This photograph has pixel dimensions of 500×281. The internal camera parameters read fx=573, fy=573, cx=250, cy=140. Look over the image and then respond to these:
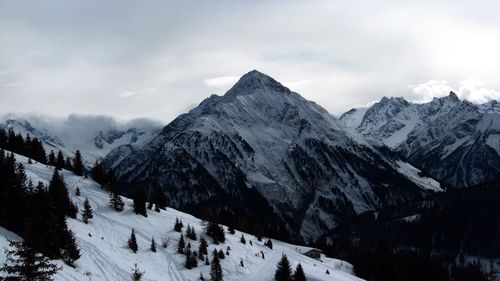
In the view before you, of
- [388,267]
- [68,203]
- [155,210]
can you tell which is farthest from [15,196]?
[388,267]

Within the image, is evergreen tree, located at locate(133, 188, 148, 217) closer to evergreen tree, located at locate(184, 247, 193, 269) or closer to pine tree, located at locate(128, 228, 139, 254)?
evergreen tree, located at locate(184, 247, 193, 269)

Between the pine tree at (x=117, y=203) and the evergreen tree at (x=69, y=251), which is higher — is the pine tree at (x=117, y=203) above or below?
above

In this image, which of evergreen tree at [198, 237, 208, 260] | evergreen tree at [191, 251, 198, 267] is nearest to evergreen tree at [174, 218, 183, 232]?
evergreen tree at [198, 237, 208, 260]

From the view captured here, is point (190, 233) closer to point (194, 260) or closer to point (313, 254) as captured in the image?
point (194, 260)

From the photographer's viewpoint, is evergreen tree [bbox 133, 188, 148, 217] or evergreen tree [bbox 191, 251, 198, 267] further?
evergreen tree [bbox 133, 188, 148, 217]

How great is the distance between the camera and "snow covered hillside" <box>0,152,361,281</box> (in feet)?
252

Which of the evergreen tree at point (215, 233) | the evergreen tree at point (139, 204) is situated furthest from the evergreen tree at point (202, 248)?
the evergreen tree at point (139, 204)

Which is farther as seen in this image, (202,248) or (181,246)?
(202,248)

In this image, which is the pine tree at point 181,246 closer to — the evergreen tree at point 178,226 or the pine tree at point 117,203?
the evergreen tree at point 178,226

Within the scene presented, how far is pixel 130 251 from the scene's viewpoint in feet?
309

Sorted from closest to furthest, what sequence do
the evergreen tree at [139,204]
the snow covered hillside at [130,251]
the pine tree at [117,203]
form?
the snow covered hillside at [130,251] → the pine tree at [117,203] → the evergreen tree at [139,204]

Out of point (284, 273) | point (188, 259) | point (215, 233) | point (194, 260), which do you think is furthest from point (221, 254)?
point (215, 233)

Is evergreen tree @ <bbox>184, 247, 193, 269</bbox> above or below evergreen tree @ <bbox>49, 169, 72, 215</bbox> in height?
below

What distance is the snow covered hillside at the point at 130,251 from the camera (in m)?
76.7
